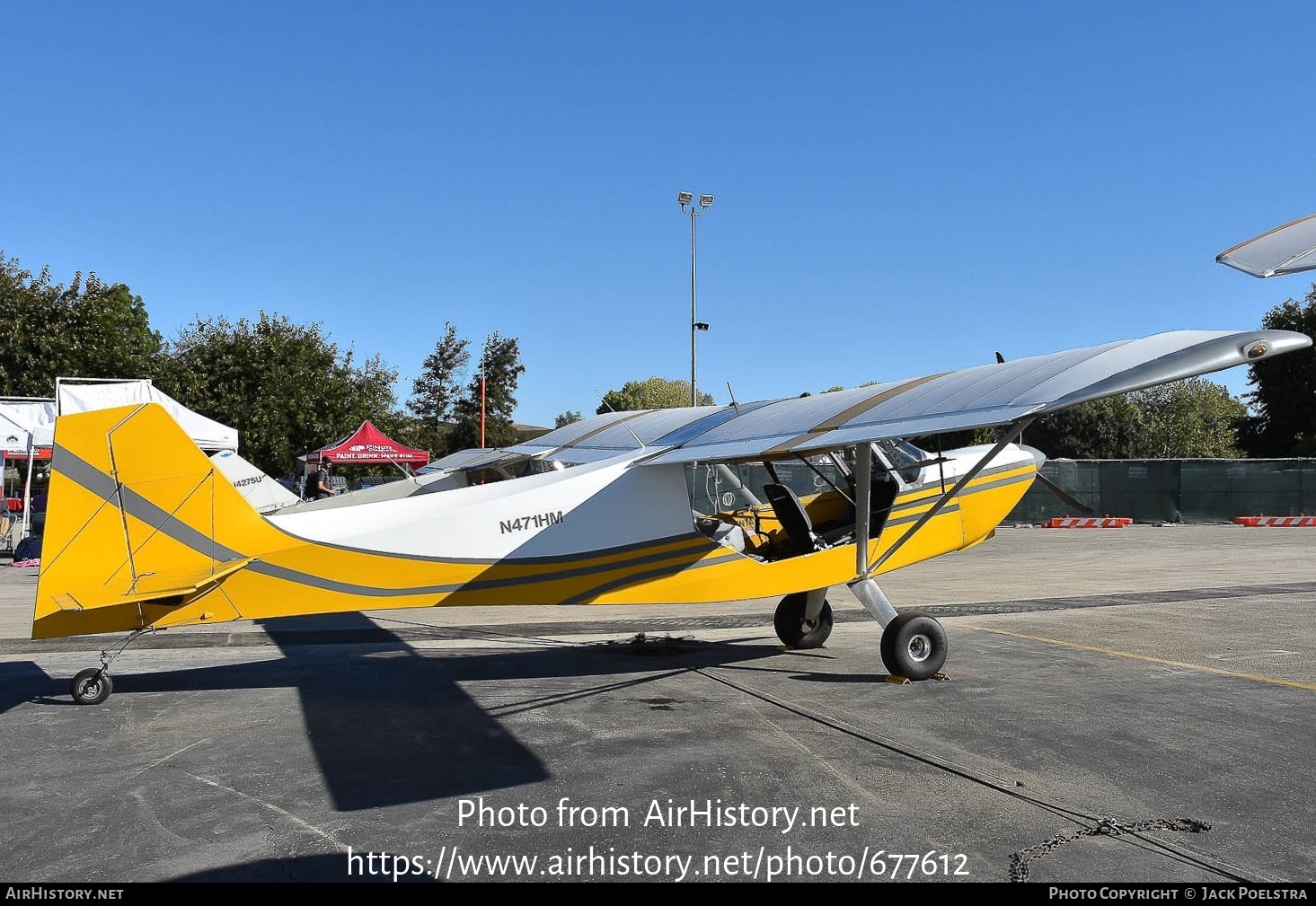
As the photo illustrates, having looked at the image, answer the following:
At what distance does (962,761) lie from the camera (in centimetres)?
584

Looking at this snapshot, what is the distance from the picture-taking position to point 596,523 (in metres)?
7.94

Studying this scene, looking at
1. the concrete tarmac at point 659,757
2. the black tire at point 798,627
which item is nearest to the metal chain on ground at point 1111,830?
the concrete tarmac at point 659,757

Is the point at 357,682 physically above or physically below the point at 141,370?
below

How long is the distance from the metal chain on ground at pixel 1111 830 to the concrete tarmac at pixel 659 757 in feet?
0.06

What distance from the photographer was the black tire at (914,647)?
8.20 metres

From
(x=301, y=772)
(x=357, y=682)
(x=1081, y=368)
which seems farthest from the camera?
(x=357, y=682)

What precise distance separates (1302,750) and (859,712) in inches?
110

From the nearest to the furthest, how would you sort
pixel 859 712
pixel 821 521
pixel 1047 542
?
1. pixel 859 712
2. pixel 821 521
3. pixel 1047 542

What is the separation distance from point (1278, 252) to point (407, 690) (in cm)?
731

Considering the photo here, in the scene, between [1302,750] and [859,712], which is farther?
[859,712]

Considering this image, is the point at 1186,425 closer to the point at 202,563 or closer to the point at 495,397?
the point at 495,397

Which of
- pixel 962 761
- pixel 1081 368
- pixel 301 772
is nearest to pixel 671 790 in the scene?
pixel 962 761

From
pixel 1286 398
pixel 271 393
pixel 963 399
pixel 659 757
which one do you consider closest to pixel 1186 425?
pixel 1286 398

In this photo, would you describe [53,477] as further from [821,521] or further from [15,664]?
[821,521]
